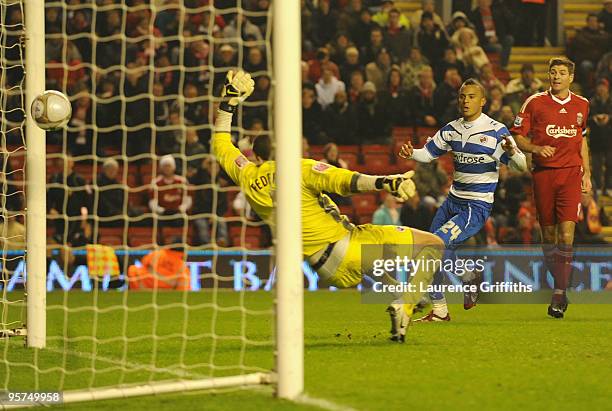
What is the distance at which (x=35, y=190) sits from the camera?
8234 mm

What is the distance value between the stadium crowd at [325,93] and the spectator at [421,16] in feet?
0.11

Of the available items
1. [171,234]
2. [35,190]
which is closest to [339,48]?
[171,234]

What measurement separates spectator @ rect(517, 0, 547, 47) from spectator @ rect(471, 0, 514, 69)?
63 centimetres

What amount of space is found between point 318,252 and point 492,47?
12.4 metres

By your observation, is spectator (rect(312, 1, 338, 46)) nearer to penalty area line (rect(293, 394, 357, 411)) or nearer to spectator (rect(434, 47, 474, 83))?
spectator (rect(434, 47, 474, 83))

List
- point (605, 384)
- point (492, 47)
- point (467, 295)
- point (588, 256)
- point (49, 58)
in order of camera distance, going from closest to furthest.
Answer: point (605, 384), point (467, 295), point (588, 256), point (49, 58), point (492, 47)

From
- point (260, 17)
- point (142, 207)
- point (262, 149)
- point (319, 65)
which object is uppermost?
point (260, 17)

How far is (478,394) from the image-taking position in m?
5.98

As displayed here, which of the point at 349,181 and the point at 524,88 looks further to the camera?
the point at 524,88

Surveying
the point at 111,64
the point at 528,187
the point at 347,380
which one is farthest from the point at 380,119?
the point at 347,380

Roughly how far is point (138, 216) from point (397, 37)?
20.1 ft

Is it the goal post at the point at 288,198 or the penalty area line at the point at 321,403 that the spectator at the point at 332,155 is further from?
the penalty area line at the point at 321,403

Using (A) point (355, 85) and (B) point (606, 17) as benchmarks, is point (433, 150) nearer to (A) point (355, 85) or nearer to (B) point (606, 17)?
(A) point (355, 85)

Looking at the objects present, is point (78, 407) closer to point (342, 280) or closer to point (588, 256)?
point (342, 280)
